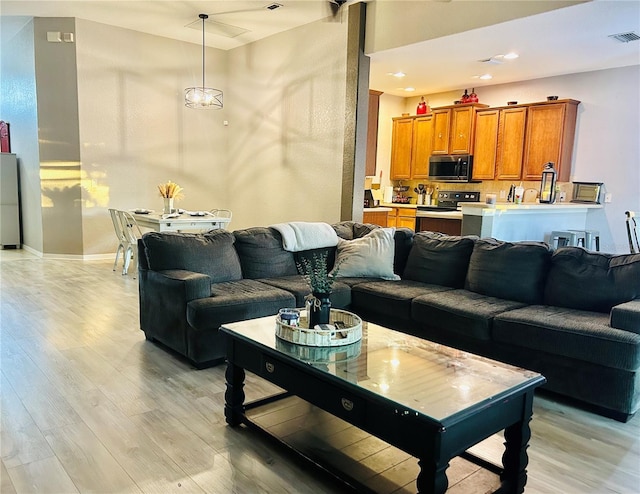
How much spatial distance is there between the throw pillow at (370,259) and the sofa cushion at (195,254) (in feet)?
3.02

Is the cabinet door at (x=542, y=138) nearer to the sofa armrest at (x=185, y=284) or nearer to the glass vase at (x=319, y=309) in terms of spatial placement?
the sofa armrest at (x=185, y=284)

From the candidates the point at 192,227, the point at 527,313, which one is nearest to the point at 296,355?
the point at 527,313

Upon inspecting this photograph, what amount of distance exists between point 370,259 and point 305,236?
0.62 meters

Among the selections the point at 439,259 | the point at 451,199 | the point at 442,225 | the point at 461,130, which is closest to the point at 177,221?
the point at 439,259

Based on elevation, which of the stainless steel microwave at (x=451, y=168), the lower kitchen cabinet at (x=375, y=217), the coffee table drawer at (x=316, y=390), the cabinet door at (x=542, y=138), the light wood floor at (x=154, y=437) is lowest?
the light wood floor at (x=154, y=437)

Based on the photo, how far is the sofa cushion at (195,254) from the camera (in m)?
3.64

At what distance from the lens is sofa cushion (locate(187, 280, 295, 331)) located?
318cm

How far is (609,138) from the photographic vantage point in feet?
20.8

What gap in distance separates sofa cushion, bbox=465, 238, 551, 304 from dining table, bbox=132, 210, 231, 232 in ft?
11.5

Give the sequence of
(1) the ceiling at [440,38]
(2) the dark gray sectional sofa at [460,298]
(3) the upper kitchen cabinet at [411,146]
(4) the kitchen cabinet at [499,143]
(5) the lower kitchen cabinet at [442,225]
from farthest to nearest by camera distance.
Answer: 1. (3) the upper kitchen cabinet at [411,146]
2. (4) the kitchen cabinet at [499,143]
3. (5) the lower kitchen cabinet at [442,225]
4. (1) the ceiling at [440,38]
5. (2) the dark gray sectional sofa at [460,298]

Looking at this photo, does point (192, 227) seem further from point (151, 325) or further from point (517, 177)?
point (517, 177)

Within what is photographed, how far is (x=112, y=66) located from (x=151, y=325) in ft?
17.1

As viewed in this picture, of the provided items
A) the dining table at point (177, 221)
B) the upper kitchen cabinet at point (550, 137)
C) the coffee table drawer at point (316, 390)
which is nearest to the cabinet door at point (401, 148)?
the upper kitchen cabinet at point (550, 137)

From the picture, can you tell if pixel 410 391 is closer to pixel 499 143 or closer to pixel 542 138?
pixel 542 138
